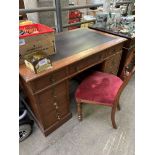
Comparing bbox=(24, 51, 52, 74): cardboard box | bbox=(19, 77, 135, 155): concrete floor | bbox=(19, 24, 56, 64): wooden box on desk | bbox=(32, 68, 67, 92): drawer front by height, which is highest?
bbox=(19, 24, 56, 64): wooden box on desk

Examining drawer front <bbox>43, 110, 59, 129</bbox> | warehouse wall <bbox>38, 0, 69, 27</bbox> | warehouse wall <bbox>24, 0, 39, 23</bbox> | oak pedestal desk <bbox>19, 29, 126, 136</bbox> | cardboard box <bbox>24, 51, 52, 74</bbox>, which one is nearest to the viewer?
cardboard box <bbox>24, 51, 52, 74</bbox>

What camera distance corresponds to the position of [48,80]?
1075mm

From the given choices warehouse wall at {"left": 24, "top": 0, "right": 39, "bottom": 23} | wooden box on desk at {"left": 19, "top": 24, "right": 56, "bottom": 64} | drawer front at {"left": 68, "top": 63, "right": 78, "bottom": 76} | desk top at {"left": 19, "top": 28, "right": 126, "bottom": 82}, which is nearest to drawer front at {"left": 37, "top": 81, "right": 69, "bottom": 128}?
drawer front at {"left": 68, "top": 63, "right": 78, "bottom": 76}

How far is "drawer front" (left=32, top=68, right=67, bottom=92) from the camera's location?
39.7 inches

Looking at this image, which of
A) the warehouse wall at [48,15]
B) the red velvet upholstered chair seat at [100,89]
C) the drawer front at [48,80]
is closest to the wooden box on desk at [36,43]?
the drawer front at [48,80]

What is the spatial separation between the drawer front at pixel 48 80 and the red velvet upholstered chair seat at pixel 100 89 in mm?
287

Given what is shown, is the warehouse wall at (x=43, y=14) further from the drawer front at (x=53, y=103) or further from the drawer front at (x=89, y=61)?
the drawer front at (x=53, y=103)

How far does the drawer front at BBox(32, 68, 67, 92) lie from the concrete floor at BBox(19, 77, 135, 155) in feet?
1.96

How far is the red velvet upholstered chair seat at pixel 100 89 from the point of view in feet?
4.16

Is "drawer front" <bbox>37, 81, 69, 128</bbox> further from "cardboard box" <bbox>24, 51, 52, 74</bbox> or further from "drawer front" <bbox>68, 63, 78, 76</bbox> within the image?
"cardboard box" <bbox>24, 51, 52, 74</bbox>

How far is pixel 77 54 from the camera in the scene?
1.23 metres

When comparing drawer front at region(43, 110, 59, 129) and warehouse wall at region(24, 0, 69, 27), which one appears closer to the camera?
drawer front at region(43, 110, 59, 129)
